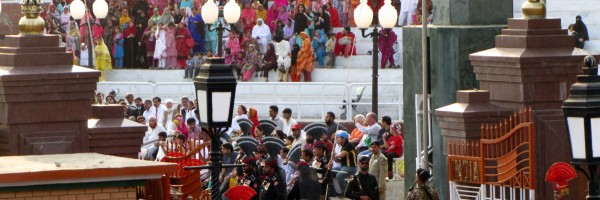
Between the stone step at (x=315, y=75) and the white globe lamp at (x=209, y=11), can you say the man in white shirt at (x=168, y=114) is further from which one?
the stone step at (x=315, y=75)

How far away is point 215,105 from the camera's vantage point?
14695 millimetres

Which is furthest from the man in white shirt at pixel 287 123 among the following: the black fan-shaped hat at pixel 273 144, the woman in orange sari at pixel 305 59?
the woman in orange sari at pixel 305 59

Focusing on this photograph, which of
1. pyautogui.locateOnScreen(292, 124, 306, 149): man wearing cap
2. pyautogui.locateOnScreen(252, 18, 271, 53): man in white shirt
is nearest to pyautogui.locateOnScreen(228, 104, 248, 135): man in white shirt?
pyautogui.locateOnScreen(292, 124, 306, 149): man wearing cap

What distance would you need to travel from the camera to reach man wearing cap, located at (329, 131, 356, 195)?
78.7ft

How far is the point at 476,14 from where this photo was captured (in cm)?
1930

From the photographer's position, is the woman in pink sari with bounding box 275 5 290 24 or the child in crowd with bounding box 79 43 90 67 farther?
the child in crowd with bounding box 79 43 90 67

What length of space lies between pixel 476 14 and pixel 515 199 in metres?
2.83

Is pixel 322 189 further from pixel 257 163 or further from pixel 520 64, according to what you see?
pixel 520 64

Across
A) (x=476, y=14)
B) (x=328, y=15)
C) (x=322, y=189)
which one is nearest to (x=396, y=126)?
(x=322, y=189)

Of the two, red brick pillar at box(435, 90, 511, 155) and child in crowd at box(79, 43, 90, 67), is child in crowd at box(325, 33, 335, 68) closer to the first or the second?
child in crowd at box(79, 43, 90, 67)

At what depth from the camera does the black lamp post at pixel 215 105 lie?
14625mm

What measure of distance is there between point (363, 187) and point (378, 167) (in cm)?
191

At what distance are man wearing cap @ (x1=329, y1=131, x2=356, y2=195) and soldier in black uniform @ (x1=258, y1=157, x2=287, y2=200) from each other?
209cm

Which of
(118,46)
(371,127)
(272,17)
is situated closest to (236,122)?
(371,127)
